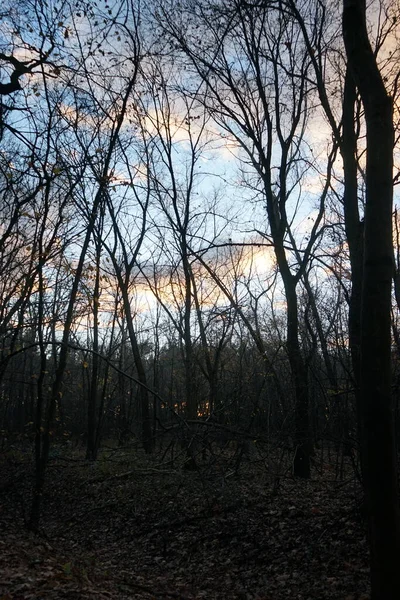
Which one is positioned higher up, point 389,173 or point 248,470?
point 389,173

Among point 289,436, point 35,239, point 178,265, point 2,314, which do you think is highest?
point 178,265

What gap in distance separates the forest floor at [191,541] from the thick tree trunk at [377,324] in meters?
1.58

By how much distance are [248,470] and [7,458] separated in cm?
704

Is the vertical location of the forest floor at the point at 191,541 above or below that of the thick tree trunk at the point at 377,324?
below

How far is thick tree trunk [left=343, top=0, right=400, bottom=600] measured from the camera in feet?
13.1

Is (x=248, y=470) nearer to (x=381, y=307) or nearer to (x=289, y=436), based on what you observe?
(x=289, y=436)

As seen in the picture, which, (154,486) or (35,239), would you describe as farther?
(154,486)

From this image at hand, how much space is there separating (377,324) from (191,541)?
5.74 meters

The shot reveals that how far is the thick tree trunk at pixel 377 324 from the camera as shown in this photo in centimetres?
400

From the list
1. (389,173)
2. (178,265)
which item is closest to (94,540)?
(389,173)

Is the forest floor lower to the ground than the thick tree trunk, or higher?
lower

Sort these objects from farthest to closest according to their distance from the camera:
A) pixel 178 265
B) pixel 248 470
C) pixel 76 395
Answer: pixel 76 395 → pixel 178 265 → pixel 248 470

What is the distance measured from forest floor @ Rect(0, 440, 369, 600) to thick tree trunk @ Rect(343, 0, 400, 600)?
158cm

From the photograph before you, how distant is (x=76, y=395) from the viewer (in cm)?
3234
